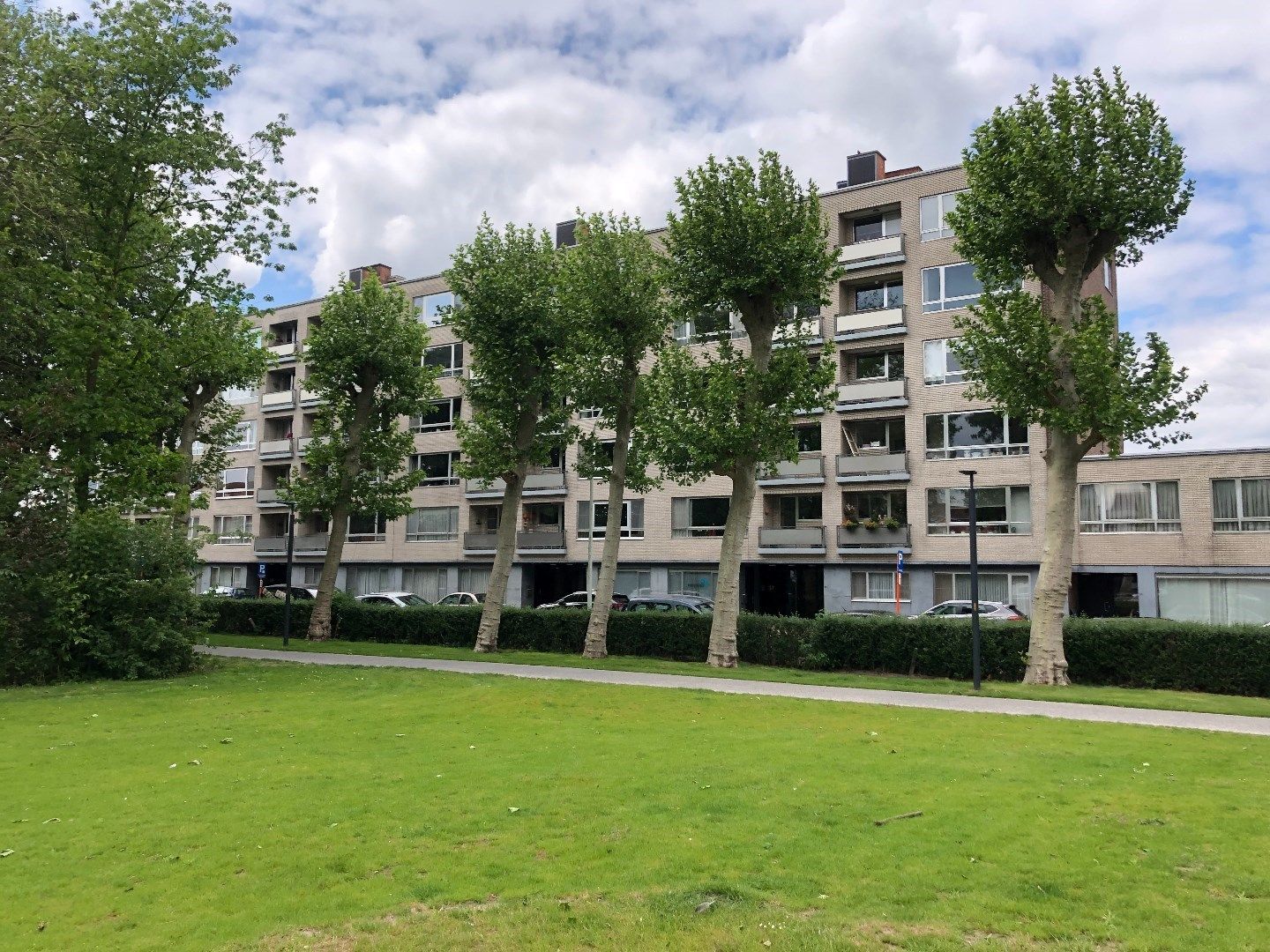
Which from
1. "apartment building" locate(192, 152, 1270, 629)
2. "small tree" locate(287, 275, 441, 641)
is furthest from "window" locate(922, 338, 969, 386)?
"small tree" locate(287, 275, 441, 641)

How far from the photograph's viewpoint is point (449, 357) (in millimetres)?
52906

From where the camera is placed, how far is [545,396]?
92.5 feet

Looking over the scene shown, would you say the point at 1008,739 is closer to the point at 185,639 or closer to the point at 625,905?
the point at 625,905

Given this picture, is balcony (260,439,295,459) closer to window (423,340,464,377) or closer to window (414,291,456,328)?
window (423,340,464,377)

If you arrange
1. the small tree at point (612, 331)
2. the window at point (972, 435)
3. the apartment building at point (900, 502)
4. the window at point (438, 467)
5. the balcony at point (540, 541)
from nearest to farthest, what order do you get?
the small tree at point (612, 331) < the apartment building at point (900, 502) < the window at point (972, 435) < the balcony at point (540, 541) < the window at point (438, 467)

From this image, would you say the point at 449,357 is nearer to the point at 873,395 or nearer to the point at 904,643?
the point at 873,395

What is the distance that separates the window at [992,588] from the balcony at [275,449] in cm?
3753

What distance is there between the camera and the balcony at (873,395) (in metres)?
39.2

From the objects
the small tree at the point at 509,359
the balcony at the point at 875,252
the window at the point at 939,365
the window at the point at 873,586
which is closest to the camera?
the small tree at the point at 509,359

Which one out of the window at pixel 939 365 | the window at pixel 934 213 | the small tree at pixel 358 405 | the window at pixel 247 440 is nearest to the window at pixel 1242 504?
the window at pixel 939 365

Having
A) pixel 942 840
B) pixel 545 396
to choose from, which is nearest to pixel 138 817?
pixel 942 840

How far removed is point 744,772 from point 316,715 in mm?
7269

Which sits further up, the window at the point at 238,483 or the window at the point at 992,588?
the window at the point at 238,483

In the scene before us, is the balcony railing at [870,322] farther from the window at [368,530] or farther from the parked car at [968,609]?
the window at [368,530]
